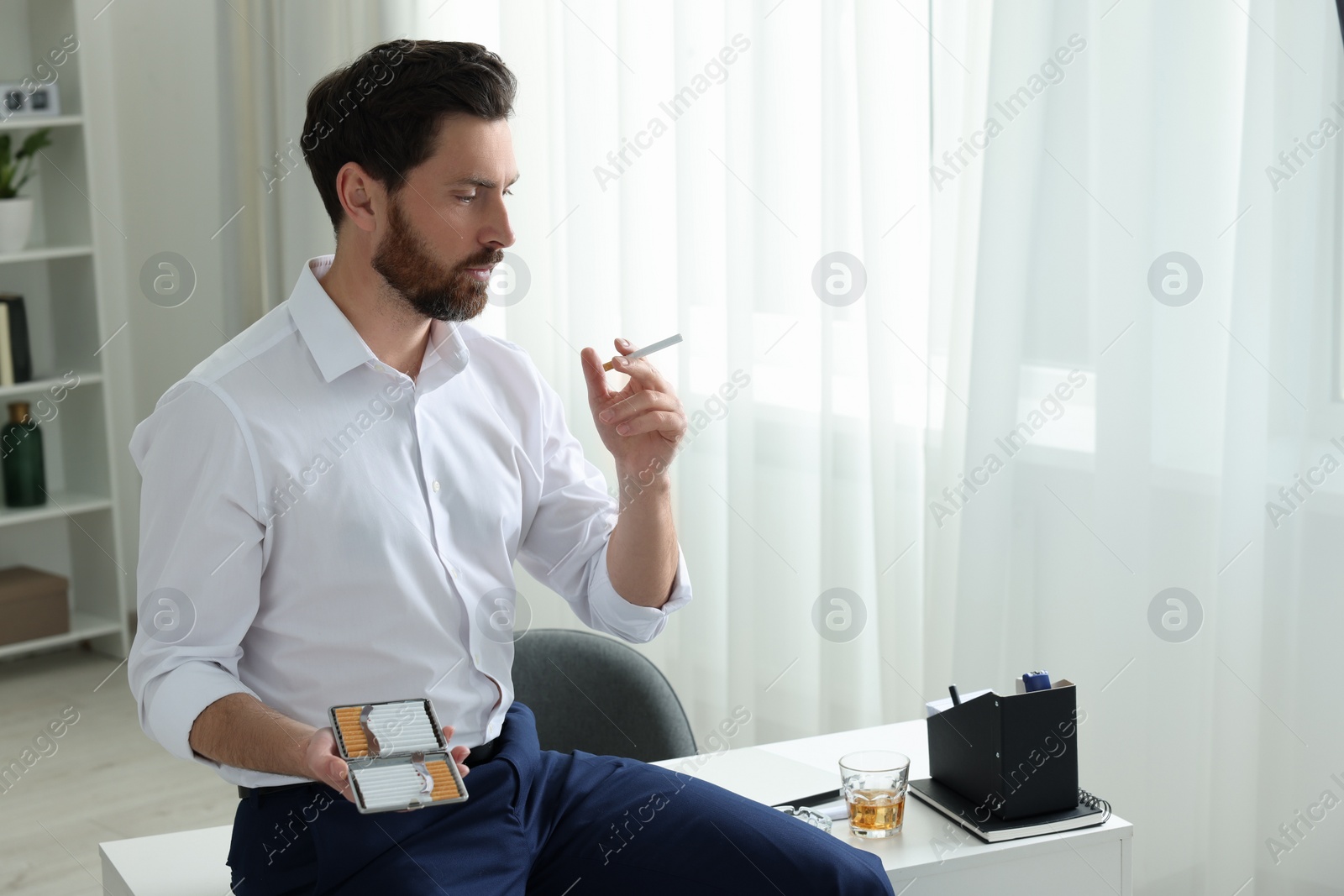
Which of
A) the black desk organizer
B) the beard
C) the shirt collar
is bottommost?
the black desk organizer

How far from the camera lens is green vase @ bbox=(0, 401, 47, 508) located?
12.5ft

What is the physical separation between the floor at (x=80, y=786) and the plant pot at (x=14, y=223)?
1.19 metres

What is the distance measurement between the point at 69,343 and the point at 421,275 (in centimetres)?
290

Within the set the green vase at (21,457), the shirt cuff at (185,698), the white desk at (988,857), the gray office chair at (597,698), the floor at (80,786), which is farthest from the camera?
the green vase at (21,457)

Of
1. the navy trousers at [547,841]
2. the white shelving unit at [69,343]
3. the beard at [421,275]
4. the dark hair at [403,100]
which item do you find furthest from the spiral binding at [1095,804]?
the white shelving unit at [69,343]

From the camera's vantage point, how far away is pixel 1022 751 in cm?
146

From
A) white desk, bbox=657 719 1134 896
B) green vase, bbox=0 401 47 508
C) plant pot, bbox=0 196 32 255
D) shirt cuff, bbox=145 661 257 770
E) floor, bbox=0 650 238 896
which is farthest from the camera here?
green vase, bbox=0 401 47 508

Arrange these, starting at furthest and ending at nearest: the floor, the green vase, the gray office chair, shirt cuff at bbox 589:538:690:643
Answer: the green vase, the floor, the gray office chair, shirt cuff at bbox 589:538:690:643

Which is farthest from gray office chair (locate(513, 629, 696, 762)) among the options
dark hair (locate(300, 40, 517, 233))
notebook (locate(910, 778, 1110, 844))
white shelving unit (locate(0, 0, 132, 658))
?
white shelving unit (locate(0, 0, 132, 658))

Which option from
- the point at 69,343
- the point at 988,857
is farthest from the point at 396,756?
the point at 69,343

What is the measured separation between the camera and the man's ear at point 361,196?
1528mm

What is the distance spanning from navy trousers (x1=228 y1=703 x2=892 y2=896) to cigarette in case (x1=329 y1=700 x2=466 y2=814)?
5.2 inches

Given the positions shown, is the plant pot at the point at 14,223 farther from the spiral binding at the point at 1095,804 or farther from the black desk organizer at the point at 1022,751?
the spiral binding at the point at 1095,804

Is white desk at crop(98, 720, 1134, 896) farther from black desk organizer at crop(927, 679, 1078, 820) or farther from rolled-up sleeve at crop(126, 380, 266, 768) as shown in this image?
rolled-up sleeve at crop(126, 380, 266, 768)
